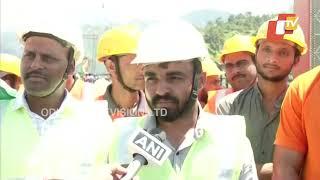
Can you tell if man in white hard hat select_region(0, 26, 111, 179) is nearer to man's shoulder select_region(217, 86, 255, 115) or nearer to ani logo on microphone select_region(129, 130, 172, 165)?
ani logo on microphone select_region(129, 130, 172, 165)

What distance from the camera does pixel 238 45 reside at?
2.80 metres

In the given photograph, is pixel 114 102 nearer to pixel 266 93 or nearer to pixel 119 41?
pixel 119 41

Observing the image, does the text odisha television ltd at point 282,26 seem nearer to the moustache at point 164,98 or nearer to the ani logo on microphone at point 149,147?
the moustache at point 164,98

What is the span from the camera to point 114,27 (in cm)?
256

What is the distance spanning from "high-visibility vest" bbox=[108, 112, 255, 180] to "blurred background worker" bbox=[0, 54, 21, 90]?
54 centimetres

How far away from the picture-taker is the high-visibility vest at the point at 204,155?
239 centimetres

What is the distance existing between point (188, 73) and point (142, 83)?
0.27 meters

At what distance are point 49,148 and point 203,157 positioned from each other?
2.39 feet

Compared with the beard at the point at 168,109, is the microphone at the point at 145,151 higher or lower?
lower

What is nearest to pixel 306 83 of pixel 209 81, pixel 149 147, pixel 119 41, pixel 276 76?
pixel 276 76

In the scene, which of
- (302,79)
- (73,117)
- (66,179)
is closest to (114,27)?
(73,117)

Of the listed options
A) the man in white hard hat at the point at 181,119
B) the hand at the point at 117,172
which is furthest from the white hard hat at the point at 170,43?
the hand at the point at 117,172

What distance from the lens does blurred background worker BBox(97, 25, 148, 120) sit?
2574 millimetres

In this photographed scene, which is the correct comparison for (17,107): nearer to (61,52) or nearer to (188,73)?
(61,52)
